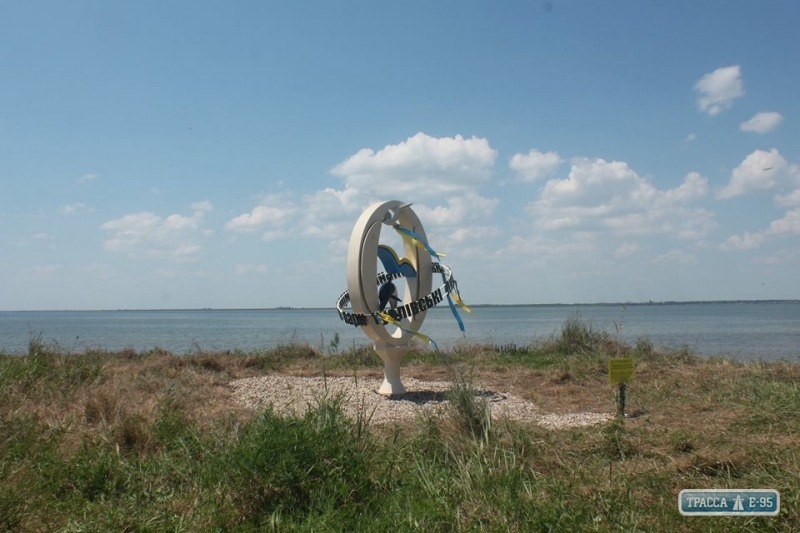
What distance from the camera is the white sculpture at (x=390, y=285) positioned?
34.3 feet

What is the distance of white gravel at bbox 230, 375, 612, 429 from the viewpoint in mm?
8375

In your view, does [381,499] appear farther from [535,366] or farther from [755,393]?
[535,366]

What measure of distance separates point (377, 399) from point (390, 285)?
213cm

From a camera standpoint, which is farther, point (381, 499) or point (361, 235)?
point (361, 235)

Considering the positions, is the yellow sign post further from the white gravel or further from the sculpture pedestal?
the sculpture pedestal

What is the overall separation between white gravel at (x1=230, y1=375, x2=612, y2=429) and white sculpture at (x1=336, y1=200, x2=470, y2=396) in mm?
659

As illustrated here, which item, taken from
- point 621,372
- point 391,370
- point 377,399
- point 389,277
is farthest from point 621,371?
point 389,277

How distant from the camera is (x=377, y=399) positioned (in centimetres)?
1051

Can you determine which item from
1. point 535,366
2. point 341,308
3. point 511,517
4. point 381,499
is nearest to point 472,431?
point 381,499

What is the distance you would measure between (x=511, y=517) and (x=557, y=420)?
453 cm

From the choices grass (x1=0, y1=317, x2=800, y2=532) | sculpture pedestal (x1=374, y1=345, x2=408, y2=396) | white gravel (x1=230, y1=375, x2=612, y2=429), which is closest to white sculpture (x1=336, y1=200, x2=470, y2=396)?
sculpture pedestal (x1=374, y1=345, x2=408, y2=396)

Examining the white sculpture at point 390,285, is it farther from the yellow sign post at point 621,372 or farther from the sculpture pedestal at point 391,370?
the yellow sign post at point 621,372

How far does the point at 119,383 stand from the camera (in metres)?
9.57

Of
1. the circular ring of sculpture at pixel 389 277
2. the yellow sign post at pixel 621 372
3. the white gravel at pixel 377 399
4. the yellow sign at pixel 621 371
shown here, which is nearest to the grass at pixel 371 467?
the yellow sign post at pixel 621 372
